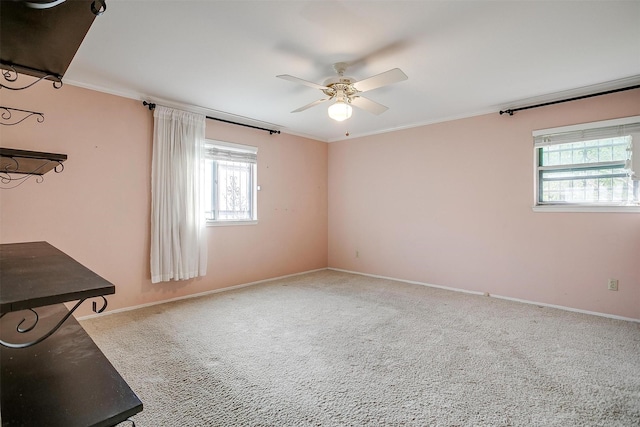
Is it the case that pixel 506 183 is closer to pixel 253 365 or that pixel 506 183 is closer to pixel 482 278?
pixel 482 278

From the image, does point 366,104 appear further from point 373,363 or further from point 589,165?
point 589,165

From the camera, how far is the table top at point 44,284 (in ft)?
1.97

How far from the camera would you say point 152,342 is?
2.72 m

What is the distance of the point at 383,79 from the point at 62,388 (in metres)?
2.58

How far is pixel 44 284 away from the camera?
0.71 metres

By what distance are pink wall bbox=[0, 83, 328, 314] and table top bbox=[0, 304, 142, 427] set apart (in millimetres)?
2427

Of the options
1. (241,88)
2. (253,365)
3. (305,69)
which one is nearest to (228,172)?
(241,88)

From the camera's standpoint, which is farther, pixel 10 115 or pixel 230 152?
pixel 230 152

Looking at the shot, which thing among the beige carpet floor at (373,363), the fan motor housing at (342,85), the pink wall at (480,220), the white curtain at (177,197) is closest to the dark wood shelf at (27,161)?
the white curtain at (177,197)

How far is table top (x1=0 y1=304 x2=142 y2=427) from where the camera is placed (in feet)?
2.54

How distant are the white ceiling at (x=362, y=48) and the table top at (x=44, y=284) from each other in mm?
1876

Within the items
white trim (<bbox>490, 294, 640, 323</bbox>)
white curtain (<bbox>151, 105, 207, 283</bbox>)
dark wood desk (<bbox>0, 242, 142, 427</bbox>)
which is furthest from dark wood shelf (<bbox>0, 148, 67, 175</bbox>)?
white trim (<bbox>490, 294, 640, 323</bbox>)

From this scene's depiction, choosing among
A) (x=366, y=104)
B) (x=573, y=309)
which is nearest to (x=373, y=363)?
(x=366, y=104)

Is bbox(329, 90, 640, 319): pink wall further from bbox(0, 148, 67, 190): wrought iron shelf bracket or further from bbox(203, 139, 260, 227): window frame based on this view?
bbox(0, 148, 67, 190): wrought iron shelf bracket
